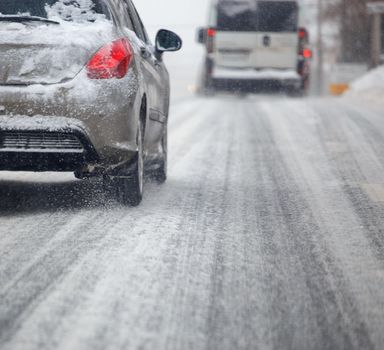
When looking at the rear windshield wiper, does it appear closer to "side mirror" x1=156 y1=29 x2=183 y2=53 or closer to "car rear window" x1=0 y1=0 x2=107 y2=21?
"car rear window" x1=0 y1=0 x2=107 y2=21

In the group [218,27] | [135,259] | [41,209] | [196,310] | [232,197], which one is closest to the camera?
[196,310]

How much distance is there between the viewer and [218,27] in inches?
869

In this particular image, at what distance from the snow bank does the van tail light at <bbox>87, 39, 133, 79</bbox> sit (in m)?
14.2

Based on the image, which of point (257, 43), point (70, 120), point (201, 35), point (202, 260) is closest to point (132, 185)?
point (70, 120)

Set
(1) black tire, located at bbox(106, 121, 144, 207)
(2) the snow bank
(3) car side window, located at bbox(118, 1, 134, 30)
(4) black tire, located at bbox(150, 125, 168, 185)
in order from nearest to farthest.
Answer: (1) black tire, located at bbox(106, 121, 144, 207), (3) car side window, located at bbox(118, 1, 134, 30), (4) black tire, located at bbox(150, 125, 168, 185), (2) the snow bank

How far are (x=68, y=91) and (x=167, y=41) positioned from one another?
2047 millimetres

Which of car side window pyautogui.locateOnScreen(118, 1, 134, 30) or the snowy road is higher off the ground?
car side window pyautogui.locateOnScreen(118, 1, 134, 30)

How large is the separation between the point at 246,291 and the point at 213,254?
2.64ft

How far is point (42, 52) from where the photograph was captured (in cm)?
612

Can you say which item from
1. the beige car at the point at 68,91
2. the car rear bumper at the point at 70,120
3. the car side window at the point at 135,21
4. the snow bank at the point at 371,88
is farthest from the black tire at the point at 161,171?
the snow bank at the point at 371,88

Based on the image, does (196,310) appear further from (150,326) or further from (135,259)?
(135,259)

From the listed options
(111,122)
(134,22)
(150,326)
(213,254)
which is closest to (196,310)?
(150,326)

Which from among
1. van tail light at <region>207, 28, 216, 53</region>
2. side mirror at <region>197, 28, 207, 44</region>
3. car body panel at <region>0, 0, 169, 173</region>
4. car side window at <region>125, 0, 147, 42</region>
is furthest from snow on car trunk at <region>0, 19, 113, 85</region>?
side mirror at <region>197, 28, 207, 44</region>

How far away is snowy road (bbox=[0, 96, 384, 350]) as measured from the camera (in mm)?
3809
